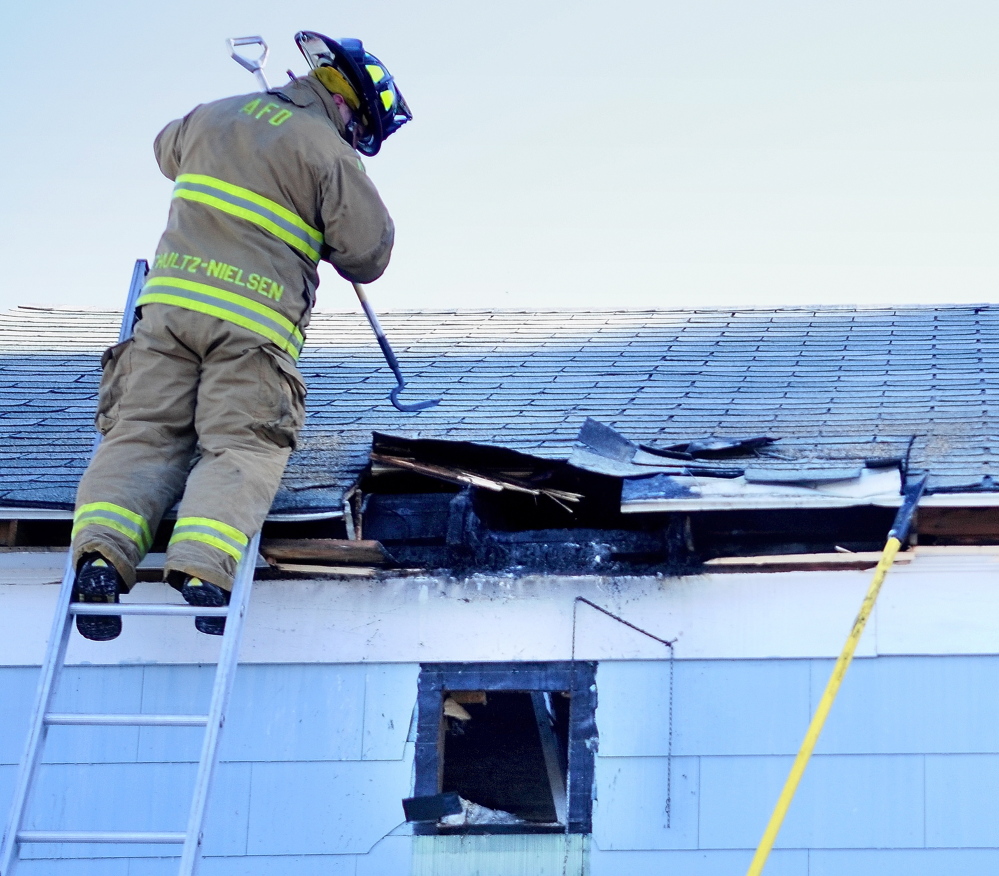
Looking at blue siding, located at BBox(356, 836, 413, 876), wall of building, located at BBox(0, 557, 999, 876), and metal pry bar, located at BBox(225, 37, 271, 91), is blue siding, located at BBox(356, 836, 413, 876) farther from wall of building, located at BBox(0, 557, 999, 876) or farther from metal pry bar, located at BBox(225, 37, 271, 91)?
metal pry bar, located at BBox(225, 37, 271, 91)

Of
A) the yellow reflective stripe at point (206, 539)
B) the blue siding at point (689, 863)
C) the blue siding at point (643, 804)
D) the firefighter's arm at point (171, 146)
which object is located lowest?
the blue siding at point (689, 863)

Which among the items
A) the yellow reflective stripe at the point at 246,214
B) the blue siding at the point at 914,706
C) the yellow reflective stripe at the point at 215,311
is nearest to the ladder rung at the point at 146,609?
the yellow reflective stripe at the point at 215,311

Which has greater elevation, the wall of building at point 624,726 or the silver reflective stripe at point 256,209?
the silver reflective stripe at point 256,209

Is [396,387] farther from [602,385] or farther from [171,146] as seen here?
[171,146]

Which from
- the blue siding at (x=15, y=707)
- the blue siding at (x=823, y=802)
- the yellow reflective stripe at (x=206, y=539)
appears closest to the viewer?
the yellow reflective stripe at (x=206, y=539)

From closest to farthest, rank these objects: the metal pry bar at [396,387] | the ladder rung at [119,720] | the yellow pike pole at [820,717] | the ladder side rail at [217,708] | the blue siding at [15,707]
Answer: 1. the yellow pike pole at [820,717]
2. the ladder side rail at [217,708]
3. the ladder rung at [119,720]
4. the blue siding at [15,707]
5. the metal pry bar at [396,387]

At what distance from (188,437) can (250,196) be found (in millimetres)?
869

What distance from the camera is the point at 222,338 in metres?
4.56

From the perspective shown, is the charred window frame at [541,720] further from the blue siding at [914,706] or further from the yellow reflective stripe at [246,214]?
the yellow reflective stripe at [246,214]

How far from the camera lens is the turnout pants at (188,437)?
167 inches

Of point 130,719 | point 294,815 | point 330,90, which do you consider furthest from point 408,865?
point 330,90

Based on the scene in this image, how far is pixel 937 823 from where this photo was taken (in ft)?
15.3

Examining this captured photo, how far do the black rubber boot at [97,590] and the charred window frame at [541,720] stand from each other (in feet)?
3.98

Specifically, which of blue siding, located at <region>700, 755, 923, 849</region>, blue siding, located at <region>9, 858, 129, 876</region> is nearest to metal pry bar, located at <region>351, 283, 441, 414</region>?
blue siding, located at <region>700, 755, 923, 849</region>
